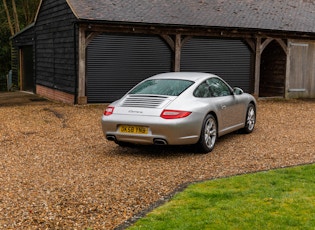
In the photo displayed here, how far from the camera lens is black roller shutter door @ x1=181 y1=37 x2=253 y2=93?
18.4 metres

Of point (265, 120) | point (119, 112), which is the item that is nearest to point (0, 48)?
point (265, 120)

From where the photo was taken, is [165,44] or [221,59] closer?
[165,44]

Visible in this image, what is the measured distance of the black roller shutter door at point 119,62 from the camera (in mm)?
16438

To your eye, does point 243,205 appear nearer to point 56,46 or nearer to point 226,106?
point 226,106

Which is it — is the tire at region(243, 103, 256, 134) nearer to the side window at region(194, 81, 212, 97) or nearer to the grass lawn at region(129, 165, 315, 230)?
the side window at region(194, 81, 212, 97)

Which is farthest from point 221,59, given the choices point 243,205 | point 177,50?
point 243,205

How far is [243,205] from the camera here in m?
5.16

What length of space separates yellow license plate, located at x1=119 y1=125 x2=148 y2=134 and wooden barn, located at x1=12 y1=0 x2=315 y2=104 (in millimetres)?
8485

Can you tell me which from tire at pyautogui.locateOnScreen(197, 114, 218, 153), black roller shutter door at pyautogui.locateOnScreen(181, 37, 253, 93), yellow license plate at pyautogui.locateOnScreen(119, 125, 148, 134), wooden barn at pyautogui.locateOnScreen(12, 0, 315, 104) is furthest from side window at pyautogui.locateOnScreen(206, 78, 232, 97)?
black roller shutter door at pyautogui.locateOnScreen(181, 37, 253, 93)

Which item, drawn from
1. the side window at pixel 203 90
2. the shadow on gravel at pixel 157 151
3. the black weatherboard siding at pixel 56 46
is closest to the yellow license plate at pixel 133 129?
the shadow on gravel at pixel 157 151

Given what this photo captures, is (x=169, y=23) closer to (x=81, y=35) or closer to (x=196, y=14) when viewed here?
(x=196, y=14)

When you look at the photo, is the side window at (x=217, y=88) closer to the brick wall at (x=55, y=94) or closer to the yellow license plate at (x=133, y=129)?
the yellow license plate at (x=133, y=129)

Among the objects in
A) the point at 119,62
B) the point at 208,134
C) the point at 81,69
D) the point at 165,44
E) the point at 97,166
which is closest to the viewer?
the point at 97,166

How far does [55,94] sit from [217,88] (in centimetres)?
1119
